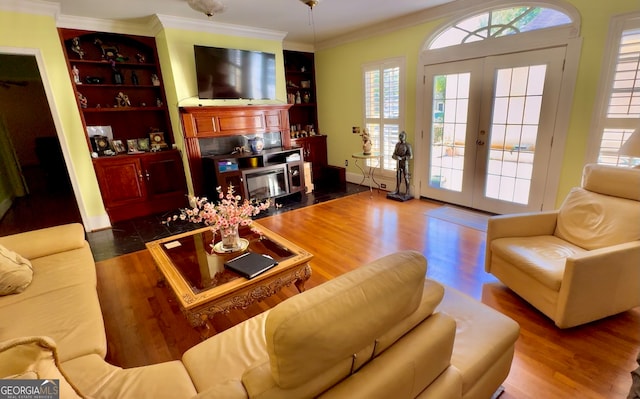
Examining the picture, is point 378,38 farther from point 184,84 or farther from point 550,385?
point 550,385

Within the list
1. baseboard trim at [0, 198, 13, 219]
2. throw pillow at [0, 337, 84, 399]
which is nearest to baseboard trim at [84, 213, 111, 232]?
baseboard trim at [0, 198, 13, 219]

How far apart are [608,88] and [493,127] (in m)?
1.05

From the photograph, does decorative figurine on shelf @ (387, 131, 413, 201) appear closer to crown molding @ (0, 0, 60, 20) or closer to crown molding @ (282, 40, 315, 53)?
crown molding @ (282, 40, 315, 53)

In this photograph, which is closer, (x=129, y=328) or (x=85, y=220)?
(x=129, y=328)

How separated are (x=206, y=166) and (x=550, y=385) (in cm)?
426

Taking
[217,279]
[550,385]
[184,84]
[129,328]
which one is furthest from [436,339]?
[184,84]

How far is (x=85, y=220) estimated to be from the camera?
12.8 ft

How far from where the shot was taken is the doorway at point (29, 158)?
4602 millimetres

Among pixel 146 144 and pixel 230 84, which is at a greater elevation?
pixel 230 84

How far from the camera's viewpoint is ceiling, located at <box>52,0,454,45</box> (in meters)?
3.37

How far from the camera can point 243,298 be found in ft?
6.13

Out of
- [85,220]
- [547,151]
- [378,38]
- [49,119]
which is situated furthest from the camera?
[49,119]

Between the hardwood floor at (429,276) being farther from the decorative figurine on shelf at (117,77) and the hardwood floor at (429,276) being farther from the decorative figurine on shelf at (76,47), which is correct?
the decorative figurine on shelf at (76,47)

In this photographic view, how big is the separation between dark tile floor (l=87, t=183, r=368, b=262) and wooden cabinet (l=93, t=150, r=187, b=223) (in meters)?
0.17
